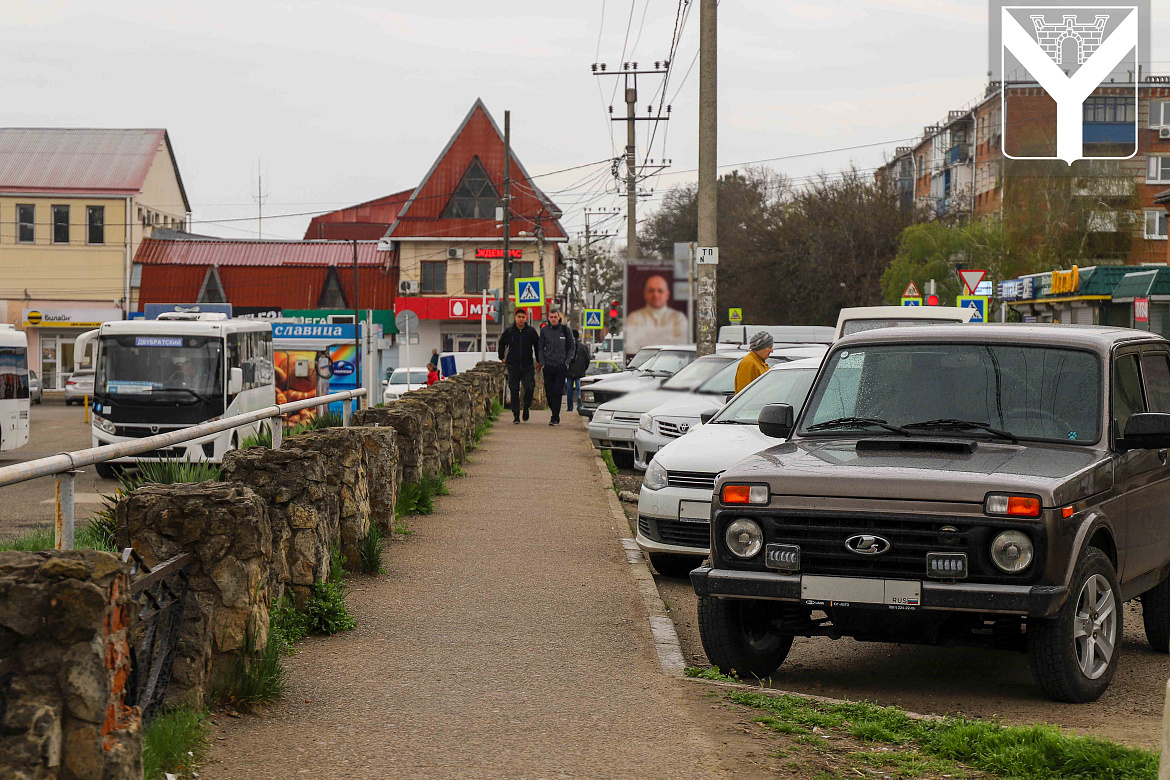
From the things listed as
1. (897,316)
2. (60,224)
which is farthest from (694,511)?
(60,224)

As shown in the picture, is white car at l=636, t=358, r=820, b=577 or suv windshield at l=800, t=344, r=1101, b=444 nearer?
suv windshield at l=800, t=344, r=1101, b=444

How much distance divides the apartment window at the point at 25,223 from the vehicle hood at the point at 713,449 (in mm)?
61955

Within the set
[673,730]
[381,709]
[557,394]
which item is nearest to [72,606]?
[381,709]

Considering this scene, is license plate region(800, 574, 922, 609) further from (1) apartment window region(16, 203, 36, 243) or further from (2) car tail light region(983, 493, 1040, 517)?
(1) apartment window region(16, 203, 36, 243)

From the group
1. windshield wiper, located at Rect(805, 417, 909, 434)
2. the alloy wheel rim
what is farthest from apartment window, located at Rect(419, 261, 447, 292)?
the alloy wheel rim

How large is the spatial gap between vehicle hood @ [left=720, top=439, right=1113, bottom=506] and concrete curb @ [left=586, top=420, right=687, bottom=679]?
102 cm

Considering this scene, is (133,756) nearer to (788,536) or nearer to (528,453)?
(788,536)

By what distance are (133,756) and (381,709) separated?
A: 1.89m

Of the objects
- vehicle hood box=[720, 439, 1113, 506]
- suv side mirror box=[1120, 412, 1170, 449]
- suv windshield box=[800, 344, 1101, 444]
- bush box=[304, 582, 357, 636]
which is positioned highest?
suv windshield box=[800, 344, 1101, 444]

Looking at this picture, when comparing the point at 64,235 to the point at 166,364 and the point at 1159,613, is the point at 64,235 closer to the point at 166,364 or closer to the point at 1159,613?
the point at 166,364

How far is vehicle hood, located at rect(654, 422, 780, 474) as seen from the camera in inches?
383

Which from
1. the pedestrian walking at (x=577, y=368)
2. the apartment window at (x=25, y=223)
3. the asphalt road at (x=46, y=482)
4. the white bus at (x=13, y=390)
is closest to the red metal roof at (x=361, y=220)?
the apartment window at (x=25, y=223)

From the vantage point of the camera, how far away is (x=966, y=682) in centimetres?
692

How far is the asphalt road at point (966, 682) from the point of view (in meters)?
6.04
